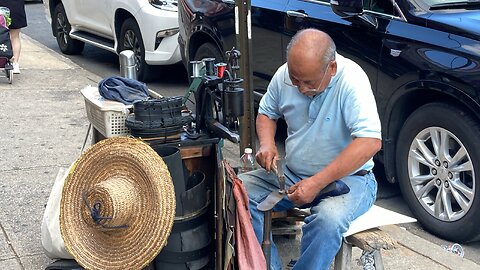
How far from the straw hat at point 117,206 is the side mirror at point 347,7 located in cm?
225

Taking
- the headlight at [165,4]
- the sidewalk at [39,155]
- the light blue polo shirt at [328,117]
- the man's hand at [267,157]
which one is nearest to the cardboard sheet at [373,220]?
the sidewalk at [39,155]

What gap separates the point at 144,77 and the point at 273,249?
5417 mm

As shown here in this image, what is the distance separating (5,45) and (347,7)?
417 cm

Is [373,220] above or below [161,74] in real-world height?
above

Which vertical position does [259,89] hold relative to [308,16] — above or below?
below

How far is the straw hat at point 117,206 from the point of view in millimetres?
3090

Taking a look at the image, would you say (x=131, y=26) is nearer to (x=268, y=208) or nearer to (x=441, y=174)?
(x=441, y=174)

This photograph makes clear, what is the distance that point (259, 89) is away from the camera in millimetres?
6020

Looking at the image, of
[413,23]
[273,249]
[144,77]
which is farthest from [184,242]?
[144,77]

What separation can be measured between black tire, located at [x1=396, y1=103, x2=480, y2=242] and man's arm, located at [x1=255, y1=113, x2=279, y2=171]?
1261 mm

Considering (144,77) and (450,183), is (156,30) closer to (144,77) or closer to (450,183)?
(144,77)

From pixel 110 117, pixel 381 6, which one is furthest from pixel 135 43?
pixel 110 117

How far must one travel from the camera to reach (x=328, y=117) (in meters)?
3.29

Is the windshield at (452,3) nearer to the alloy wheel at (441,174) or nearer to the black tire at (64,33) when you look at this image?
the alloy wheel at (441,174)
